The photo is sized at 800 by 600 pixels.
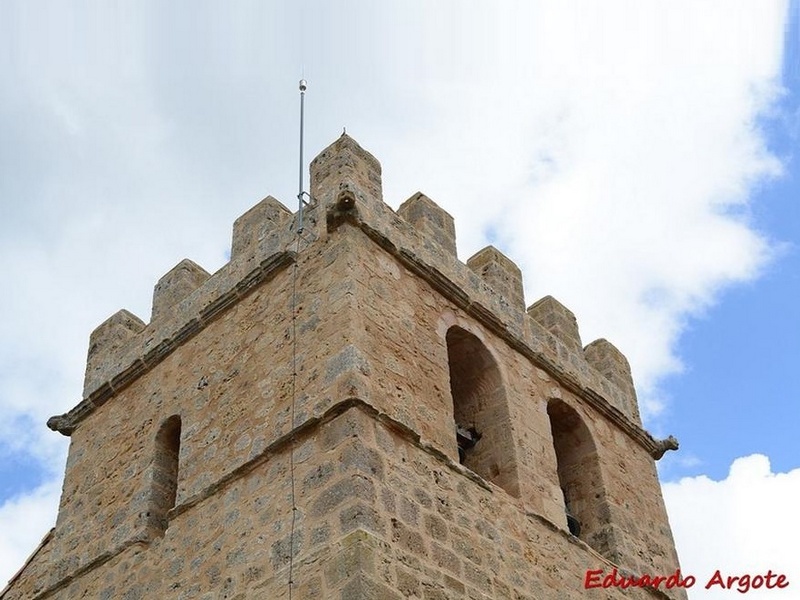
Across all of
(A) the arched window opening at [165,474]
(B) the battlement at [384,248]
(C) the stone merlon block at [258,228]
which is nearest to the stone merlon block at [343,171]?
(B) the battlement at [384,248]

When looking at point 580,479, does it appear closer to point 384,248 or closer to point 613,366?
point 613,366

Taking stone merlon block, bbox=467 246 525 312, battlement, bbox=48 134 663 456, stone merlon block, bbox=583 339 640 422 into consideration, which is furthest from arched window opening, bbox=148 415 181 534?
stone merlon block, bbox=583 339 640 422

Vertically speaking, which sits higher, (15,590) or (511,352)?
(511,352)

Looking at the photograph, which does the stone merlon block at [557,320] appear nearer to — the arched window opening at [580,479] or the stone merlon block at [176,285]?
the arched window opening at [580,479]

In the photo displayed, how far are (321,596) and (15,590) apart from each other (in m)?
4.22

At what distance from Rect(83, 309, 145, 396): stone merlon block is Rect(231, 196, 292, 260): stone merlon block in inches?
58.6

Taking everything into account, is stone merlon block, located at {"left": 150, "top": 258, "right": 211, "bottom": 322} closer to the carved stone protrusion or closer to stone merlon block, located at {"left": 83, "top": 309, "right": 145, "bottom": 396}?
stone merlon block, located at {"left": 83, "top": 309, "right": 145, "bottom": 396}

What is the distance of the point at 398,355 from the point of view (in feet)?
27.4

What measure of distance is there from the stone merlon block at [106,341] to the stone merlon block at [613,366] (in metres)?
4.31

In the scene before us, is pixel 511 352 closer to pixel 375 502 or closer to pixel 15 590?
pixel 375 502

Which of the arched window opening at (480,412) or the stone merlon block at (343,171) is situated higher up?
the stone merlon block at (343,171)

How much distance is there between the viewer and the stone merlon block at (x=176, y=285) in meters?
10.3

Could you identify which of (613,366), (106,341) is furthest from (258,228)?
(613,366)

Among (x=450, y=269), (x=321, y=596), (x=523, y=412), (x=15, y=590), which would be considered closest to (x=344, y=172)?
(x=450, y=269)
